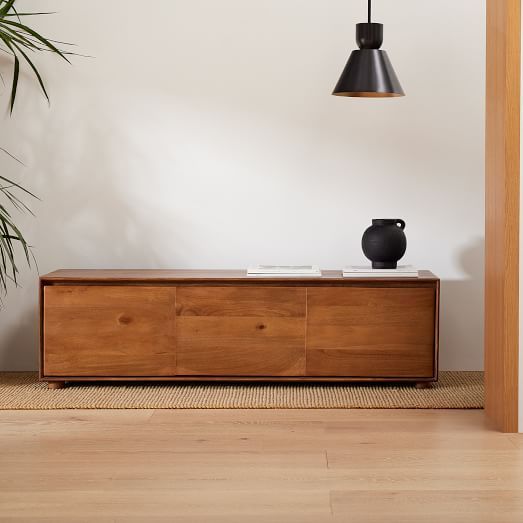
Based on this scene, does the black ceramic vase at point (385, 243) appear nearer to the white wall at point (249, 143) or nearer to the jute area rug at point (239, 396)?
the white wall at point (249, 143)

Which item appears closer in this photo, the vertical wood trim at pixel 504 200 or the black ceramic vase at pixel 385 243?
the vertical wood trim at pixel 504 200

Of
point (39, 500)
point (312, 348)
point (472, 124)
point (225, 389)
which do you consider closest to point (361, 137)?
point (472, 124)

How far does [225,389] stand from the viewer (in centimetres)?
397

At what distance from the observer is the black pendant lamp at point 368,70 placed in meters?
3.68

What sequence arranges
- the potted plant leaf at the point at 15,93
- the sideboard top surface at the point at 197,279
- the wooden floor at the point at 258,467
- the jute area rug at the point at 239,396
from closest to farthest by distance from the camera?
the wooden floor at the point at 258,467, the jute area rug at the point at 239,396, the sideboard top surface at the point at 197,279, the potted plant leaf at the point at 15,93

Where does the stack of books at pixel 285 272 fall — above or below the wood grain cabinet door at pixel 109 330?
above

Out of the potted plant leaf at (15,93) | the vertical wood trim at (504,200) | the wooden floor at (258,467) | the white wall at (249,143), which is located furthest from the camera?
→ the white wall at (249,143)

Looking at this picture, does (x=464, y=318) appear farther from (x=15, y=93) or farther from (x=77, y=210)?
(x=15, y=93)

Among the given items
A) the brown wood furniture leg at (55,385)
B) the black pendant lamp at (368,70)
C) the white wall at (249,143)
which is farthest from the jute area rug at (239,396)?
the black pendant lamp at (368,70)

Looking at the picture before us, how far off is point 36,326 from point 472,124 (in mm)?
2472

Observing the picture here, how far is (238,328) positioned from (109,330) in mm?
592

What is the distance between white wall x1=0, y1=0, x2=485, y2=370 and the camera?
4363 millimetres

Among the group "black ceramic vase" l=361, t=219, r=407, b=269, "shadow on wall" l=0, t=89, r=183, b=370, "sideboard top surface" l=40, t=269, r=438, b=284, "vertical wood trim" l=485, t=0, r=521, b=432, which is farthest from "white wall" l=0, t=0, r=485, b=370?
"vertical wood trim" l=485, t=0, r=521, b=432

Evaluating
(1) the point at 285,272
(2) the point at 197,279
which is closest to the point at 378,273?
(1) the point at 285,272
